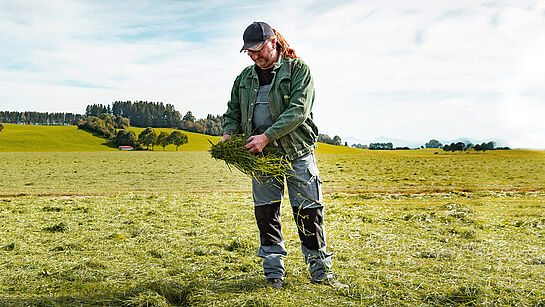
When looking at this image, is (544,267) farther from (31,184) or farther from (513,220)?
(31,184)

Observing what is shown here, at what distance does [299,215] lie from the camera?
3744 mm

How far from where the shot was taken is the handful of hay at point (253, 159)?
3600mm

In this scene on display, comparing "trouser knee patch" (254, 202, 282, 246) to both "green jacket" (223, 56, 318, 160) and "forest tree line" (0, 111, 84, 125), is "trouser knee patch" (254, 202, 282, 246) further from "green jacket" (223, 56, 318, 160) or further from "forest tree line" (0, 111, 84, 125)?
"forest tree line" (0, 111, 84, 125)

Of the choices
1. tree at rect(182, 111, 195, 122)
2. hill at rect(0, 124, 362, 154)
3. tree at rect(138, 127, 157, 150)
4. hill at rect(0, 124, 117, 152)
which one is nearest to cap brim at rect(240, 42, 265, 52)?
hill at rect(0, 124, 362, 154)

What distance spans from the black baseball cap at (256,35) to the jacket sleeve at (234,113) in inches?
22.5

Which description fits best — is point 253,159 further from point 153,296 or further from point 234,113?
point 153,296

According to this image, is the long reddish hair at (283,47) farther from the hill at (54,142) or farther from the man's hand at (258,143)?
the hill at (54,142)

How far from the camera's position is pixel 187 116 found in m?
84.8

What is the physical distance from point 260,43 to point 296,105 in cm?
64

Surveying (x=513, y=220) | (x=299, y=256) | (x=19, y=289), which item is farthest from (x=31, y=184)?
(x=513, y=220)

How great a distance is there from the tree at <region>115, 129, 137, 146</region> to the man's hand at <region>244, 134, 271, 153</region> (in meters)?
69.3

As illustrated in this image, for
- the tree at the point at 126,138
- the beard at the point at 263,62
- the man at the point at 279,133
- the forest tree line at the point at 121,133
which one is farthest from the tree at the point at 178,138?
the beard at the point at 263,62

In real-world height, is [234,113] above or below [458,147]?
below

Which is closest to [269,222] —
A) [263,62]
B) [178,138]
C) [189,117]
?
[263,62]
